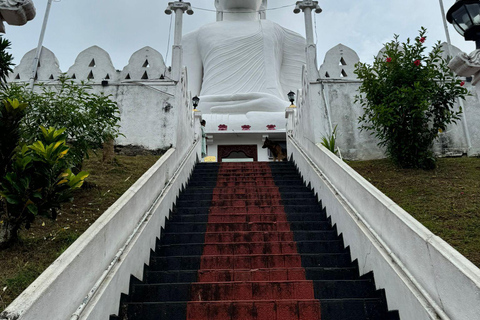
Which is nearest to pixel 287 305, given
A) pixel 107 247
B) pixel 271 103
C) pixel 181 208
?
pixel 107 247

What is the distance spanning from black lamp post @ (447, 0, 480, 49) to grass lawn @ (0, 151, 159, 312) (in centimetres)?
451

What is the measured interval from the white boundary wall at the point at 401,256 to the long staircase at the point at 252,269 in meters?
0.19

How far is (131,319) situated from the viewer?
3.14m

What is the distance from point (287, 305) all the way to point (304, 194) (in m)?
3.26

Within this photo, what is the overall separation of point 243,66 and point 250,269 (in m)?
12.6

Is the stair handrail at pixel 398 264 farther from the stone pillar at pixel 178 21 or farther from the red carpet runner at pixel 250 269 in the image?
the stone pillar at pixel 178 21

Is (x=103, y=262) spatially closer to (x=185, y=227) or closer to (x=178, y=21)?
(x=185, y=227)

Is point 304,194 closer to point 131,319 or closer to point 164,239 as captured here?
point 164,239

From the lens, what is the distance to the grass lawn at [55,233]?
3225mm

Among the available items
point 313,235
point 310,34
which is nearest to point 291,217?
point 313,235

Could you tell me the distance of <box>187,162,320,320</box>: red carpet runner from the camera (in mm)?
3143

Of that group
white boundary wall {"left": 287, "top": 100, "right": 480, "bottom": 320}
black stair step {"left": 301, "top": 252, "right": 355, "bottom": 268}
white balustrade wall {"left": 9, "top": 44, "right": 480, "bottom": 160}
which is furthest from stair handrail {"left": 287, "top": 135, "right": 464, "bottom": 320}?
white balustrade wall {"left": 9, "top": 44, "right": 480, "bottom": 160}

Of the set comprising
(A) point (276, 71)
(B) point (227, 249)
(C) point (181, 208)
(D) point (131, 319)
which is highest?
(A) point (276, 71)

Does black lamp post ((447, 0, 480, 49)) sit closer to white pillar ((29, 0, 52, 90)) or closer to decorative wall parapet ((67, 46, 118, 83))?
decorative wall parapet ((67, 46, 118, 83))
